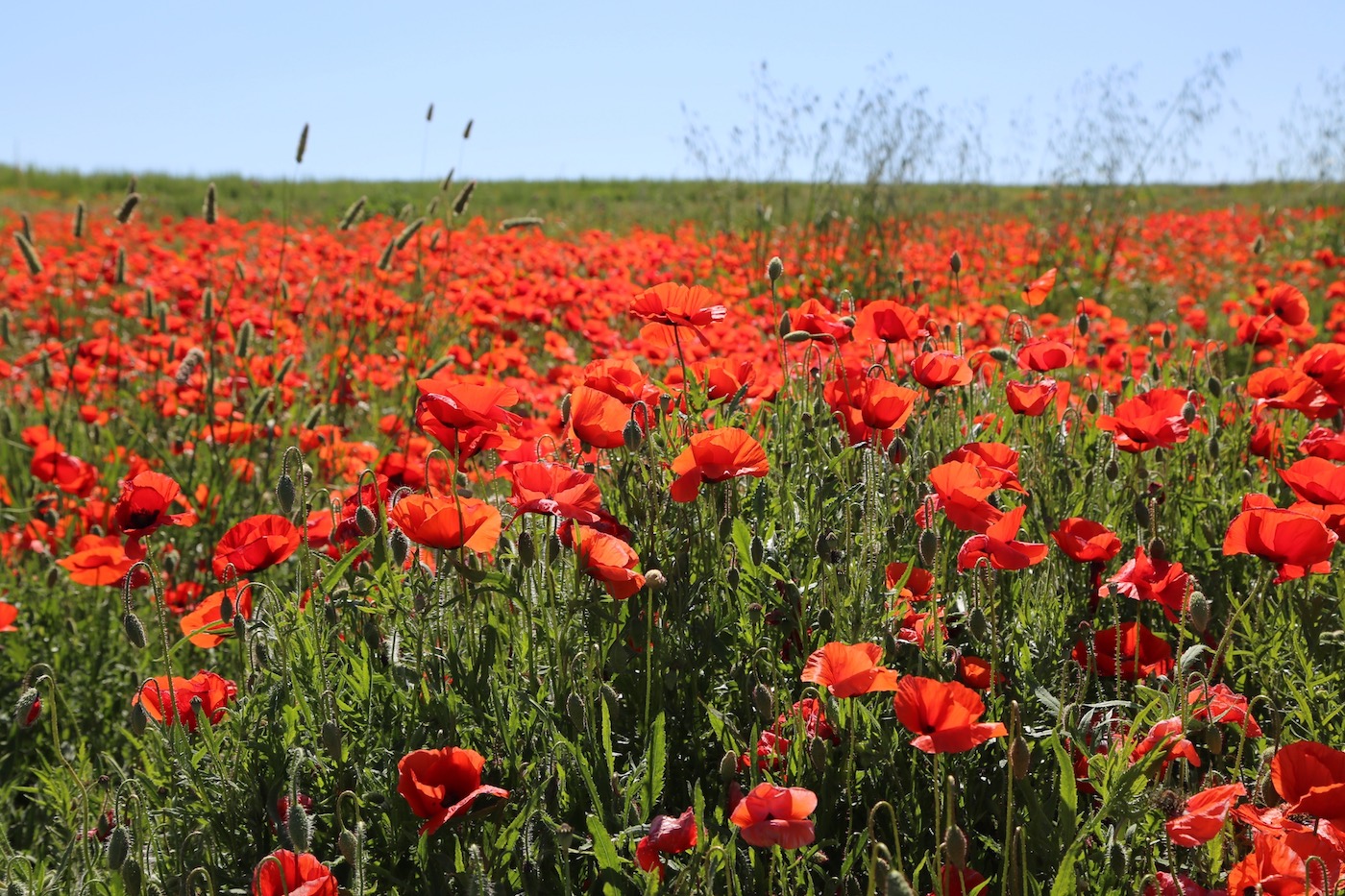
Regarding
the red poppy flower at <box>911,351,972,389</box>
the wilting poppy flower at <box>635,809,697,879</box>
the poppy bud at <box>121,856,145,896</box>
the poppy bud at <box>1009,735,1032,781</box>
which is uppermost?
the red poppy flower at <box>911,351,972,389</box>

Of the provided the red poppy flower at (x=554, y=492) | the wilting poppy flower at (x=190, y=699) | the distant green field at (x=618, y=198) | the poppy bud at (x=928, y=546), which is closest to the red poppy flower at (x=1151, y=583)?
the poppy bud at (x=928, y=546)

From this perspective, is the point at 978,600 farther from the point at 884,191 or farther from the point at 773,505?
the point at 884,191

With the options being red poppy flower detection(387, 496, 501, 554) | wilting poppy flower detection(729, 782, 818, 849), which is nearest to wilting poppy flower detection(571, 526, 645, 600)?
red poppy flower detection(387, 496, 501, 554)

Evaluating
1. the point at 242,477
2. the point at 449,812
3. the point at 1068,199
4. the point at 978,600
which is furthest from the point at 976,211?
the point at 449,812

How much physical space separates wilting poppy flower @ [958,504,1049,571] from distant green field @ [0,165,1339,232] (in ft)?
18.4

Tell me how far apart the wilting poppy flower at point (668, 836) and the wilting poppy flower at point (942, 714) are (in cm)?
28

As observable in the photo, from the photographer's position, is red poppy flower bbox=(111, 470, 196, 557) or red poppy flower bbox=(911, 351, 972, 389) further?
red poppy flower bbox=(911, 351, 972, 389)

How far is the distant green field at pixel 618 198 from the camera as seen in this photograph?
820cm

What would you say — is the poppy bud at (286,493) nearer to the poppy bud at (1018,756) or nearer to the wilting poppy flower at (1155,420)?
the poppy bud at (1018,756)

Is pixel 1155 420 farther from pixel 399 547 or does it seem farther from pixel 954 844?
pixel 399 547

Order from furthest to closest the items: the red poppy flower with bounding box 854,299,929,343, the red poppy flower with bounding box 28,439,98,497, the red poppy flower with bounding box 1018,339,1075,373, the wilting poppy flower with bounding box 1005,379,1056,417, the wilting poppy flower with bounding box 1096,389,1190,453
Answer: the red poppy flower with bounding box 28,439,98,497
the red poppy flower with bounding box 1018,339,1075,373
the red poppy flower with bounding box 854,299,929,343
the wilting poppy flower with bounding box 1005,379,1056,417
the wilting poppy flower with bounding box 1096,389,1190,453

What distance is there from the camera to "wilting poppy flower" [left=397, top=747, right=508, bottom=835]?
1.27 m

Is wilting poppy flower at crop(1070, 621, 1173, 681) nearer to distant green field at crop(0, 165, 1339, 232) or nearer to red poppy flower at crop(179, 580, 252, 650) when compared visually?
red poppy flower at crop(179, 580, 252, 650)

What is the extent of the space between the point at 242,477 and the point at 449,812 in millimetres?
2176
